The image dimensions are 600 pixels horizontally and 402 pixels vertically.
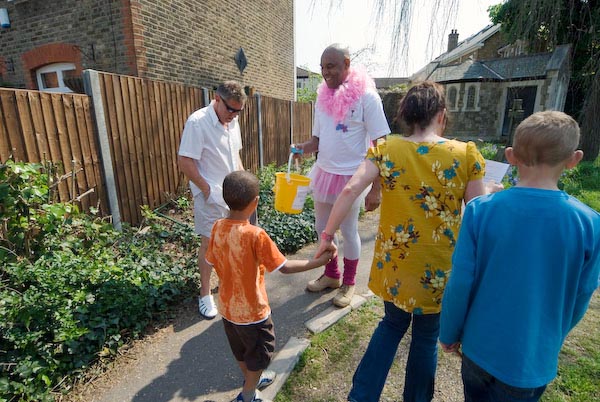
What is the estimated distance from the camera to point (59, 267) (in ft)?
8.65

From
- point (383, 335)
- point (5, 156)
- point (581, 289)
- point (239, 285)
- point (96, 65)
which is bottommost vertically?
point (383, 335)

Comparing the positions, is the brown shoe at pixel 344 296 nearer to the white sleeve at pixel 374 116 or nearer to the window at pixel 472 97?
the white sleeve at pixel 374 116

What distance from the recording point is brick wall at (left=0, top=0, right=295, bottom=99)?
614cm

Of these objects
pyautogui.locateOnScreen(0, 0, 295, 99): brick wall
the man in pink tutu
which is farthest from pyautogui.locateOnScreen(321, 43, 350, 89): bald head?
pyautogui.locateOnScreen(0, 0, 295, 99): brick wall

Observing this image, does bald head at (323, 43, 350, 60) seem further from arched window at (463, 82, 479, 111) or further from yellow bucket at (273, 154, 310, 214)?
arched window at (463, 82, 479, 111)

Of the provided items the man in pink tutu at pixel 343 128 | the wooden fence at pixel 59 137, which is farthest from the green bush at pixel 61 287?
the man in pink tutu at pixel 343 128

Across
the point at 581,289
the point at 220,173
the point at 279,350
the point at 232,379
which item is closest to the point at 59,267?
the point at 220,173

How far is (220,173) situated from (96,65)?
557 centimetres

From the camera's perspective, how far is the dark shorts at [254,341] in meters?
1.88

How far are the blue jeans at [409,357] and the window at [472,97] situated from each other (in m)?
23.0

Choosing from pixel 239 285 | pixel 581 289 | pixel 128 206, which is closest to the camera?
pixel 581 289

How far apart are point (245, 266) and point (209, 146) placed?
1.34m

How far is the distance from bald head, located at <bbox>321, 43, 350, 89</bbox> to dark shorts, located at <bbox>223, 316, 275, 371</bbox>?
192cm

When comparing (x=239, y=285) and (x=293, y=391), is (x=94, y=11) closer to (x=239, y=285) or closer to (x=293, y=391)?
(x=239, y=285)
